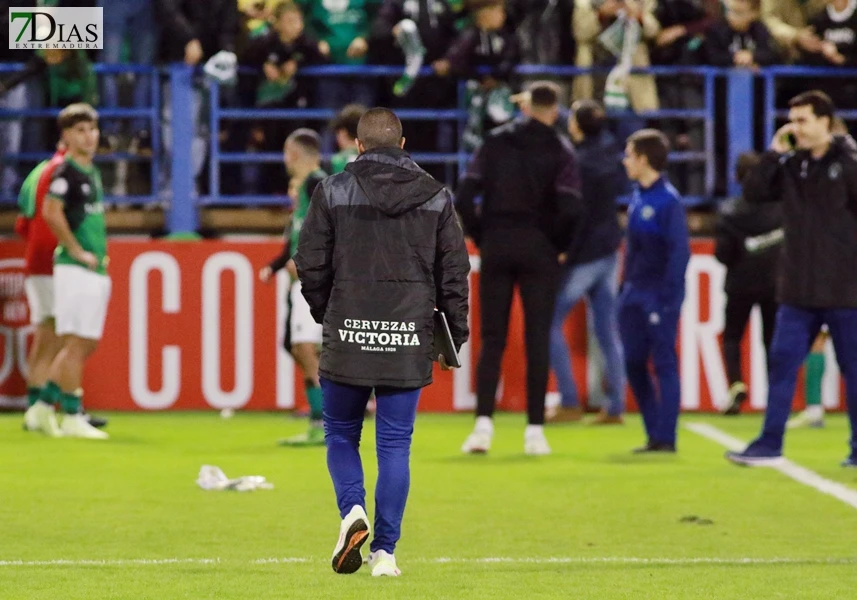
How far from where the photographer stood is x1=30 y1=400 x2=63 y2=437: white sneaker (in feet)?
41.2

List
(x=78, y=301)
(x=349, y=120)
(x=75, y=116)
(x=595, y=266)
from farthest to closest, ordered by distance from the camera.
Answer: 1. (x=595, y=266)
2. (x=78, y=301)
3. (x=75, y=116)
4. (x=349, y=120)

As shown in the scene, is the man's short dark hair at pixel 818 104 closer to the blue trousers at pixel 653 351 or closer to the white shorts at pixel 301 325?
the blue trousers at pixel 653 351

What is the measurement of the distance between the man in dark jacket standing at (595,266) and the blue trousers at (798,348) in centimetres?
304

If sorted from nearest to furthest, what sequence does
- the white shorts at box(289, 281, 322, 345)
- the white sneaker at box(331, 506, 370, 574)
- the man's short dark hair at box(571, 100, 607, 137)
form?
the white sneaker at box(331, 506, 370, 574)
the white shorts at box(289, 281, 322, 345)
the man's short dark hair at box(571, 100, 607, 137)

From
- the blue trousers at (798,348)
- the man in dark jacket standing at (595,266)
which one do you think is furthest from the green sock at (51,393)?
the blue trousers at (798,348)

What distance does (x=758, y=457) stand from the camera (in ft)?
35.2

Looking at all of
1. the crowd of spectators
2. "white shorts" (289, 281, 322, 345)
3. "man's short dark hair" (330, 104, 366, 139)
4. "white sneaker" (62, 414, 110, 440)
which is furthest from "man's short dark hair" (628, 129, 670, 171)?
"white sneaker" (62, 414, 110, 440)

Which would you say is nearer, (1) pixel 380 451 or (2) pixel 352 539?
(2) pixel 352 539

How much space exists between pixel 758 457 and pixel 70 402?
491 centimetres

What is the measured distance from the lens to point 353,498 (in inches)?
263

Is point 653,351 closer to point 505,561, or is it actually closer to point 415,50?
point 505,561

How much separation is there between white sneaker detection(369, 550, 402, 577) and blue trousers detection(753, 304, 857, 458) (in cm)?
440

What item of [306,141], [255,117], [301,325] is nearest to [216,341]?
[255,117]

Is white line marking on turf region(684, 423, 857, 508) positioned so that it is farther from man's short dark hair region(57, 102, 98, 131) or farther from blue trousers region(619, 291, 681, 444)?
man's short dark hair region(57, 102, 98, 131)
